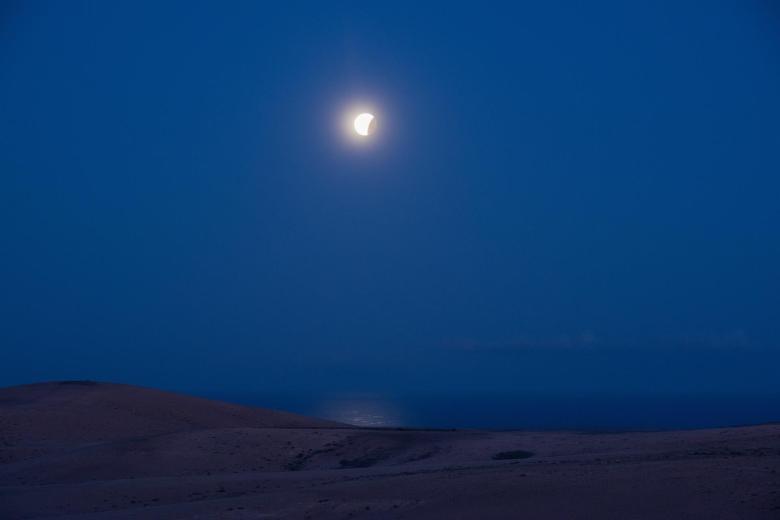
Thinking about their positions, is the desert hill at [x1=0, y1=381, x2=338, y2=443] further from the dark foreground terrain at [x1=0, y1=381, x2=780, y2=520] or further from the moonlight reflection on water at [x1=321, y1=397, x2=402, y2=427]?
the moonlight reflection on water at [x1=321, y1=397, x2=402, y2=427]

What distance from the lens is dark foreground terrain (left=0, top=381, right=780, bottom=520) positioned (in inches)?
498

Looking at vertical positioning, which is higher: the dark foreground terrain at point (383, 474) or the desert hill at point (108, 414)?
the desert hill at point (108, 414)

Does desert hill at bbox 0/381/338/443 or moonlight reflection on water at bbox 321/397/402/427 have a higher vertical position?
moonlight reflection on water at bbox 321/397/402/427

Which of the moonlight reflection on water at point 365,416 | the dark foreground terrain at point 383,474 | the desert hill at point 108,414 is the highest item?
the moonlight reflection on water at point 365,416

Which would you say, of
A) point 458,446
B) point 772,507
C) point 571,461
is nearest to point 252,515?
point 571,461

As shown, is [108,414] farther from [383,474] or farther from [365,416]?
[365,416]

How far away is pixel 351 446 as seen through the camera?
25.4 meters

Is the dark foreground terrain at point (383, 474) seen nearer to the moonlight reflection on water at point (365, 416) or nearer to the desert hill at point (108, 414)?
the desert hill at point (108, 414)

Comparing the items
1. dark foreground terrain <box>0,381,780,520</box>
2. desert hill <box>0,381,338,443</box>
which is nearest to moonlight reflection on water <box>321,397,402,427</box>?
desert hill <box>0,381,338,443</box>

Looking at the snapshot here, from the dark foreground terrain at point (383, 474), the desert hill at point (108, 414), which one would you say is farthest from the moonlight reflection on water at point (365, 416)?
the dark foreground terrain at point (383, 474)

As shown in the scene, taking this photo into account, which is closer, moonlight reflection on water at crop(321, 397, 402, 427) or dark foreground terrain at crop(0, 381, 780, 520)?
dark foreground terrain at crop(0, 381, 780, 520)

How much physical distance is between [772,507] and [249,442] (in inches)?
675

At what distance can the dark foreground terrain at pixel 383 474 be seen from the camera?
12.6 meters

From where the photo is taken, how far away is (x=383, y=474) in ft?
56.8
